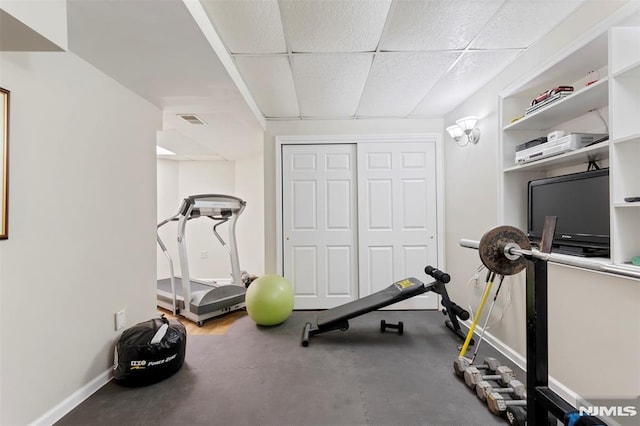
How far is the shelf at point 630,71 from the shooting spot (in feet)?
4.23

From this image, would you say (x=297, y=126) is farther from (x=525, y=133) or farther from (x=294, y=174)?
(x=525, y=133)

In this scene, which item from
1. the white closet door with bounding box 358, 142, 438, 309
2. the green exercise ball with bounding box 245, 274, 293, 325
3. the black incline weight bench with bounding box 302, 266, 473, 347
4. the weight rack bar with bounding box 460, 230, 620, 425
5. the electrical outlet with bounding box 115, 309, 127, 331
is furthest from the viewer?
the white closet door with bounding box 358, 142, 438, 309

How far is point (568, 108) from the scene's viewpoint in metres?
1.76

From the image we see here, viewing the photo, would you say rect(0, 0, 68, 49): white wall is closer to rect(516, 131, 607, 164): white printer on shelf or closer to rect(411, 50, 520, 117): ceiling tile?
rect(411, 50, 520, 117): ceiling tile

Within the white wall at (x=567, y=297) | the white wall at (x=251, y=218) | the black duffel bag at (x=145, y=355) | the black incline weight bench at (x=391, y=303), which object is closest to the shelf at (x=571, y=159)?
the white wall at (x=567, y=297)

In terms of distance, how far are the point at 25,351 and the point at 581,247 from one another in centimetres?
331

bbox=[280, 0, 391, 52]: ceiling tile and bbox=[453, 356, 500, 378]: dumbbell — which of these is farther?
bbox=[453, 356, 500, 378]: dumbbell

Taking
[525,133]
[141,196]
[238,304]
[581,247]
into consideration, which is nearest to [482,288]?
[581,247]

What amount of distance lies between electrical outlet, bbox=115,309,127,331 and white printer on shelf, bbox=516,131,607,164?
332cm

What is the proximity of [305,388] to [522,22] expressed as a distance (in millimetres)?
2864

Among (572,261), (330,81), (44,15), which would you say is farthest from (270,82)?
(572,261)

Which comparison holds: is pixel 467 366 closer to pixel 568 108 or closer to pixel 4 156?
pixel 568 108

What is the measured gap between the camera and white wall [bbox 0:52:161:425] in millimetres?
1367

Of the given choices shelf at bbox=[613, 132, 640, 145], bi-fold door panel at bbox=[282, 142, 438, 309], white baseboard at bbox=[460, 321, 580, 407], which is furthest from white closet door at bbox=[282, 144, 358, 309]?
shelf at bbox=[613, 132, 640, 145]
